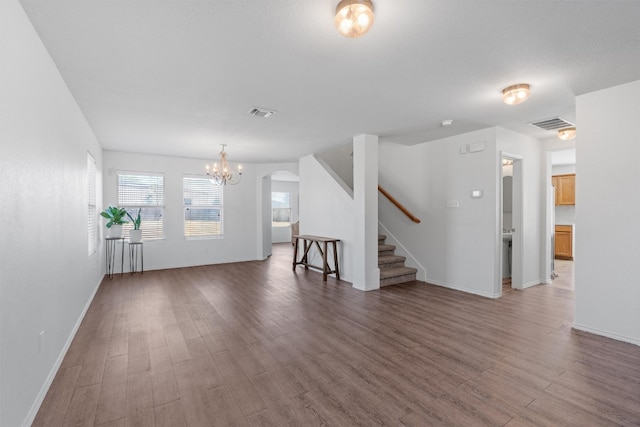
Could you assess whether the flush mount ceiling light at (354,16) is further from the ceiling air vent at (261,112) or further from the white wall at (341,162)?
the white wall at (341,162)

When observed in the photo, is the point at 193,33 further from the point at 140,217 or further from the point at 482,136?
the point at 140,217

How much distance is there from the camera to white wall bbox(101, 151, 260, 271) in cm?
611

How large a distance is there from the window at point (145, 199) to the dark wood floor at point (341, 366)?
8.00ft

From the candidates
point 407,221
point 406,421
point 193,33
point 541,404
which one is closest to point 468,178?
point 407,221

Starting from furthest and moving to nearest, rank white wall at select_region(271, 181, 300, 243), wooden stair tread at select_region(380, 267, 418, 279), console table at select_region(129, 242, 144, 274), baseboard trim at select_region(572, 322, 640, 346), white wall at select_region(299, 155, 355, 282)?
white wall at select_region(271, 181, 300, 243)
console table at select_region(129, 242, 144, 274)
white wall at select_region(299, 155, 355, 282)
wooden stair tread at select_region(380, 267, 418, 279)
baseboard trim at select_region(572, 322, 640, 346)

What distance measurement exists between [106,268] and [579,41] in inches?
297

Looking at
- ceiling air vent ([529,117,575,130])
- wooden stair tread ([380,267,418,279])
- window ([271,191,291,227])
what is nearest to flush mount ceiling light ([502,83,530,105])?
ceiling air vent ([529,117,575,130])

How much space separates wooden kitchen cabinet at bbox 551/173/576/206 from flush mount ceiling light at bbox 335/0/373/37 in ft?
28.1

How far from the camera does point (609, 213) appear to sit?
2957 mm

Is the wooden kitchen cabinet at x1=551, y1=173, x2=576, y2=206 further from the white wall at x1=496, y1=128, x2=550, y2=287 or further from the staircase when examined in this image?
the staircase

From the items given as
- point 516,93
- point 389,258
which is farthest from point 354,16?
point 389,258

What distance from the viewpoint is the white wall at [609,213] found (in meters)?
2.82

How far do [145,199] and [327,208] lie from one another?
3.98 meters

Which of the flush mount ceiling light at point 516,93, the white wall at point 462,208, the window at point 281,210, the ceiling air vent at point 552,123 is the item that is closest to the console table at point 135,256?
the white wall at point 462,208
